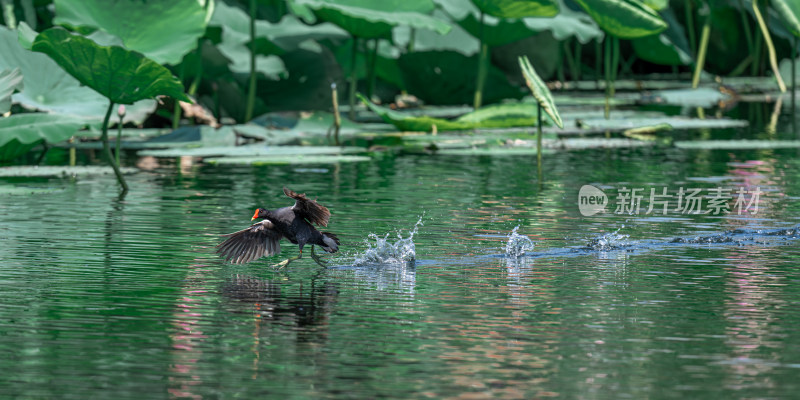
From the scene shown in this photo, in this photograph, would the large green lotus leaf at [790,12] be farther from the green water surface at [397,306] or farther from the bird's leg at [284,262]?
the bird's leg at [284,262]

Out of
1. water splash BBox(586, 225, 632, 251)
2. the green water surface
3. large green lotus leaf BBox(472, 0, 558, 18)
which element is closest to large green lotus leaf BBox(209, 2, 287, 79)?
large green lotus leaf BBox(472, 0, 558, 18)

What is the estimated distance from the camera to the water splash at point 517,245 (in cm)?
579

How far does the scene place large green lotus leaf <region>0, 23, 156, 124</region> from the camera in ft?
30.7

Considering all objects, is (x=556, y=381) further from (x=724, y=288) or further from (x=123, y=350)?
(x=724, y=288)

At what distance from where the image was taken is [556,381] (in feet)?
11.8

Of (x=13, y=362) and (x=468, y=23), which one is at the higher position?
(x=468, y=23)

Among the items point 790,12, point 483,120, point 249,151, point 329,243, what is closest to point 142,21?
point 249,151

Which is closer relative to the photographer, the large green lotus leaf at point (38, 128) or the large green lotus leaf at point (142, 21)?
the large green lotus leaf at point (38, 128)

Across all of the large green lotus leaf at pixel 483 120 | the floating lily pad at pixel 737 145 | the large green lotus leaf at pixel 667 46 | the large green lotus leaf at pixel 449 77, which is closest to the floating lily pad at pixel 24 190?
the large green lotus leaf at pixel 483 120

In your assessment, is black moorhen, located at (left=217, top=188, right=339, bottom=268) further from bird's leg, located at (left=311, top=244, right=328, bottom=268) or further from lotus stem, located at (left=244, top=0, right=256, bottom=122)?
lotus stem, located at (left=244, top=0, right=256, bottom=122)

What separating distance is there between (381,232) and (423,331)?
2193mm

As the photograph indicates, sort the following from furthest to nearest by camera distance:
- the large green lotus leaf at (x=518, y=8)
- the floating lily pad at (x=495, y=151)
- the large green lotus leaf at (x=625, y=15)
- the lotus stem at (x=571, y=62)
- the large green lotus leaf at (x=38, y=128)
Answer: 1. the lotus stem at (x=571, y=62)
2. the large green lotus leaf at (x=518, y=8)
3. the large green lotus leaf at (x=625, y=15)
4. the floating lily pad at (x=495, y=151)
5. the large green lotus leaf at (x=38, y=128)

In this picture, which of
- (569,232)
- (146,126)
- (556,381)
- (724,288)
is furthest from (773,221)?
(146,126)

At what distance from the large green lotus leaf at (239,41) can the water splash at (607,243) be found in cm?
756
